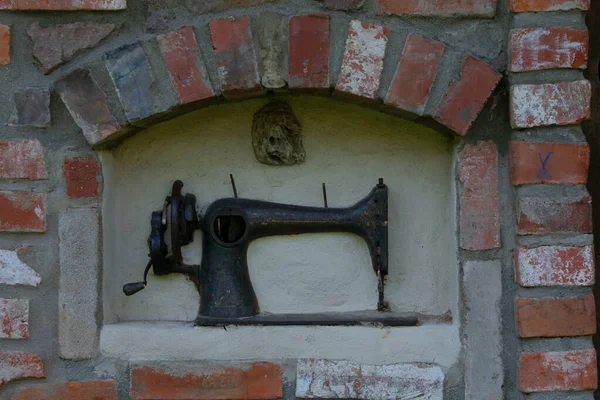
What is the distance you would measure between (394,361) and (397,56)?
2.36 feet

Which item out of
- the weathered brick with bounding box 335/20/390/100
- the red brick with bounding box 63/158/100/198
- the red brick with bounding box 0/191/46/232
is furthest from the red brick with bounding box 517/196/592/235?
the red brick with bounding box 0/191/46/232

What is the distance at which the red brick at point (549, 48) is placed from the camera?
167cm

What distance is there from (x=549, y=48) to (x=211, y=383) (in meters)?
1.10

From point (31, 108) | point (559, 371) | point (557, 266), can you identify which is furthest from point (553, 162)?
point (31, 108)

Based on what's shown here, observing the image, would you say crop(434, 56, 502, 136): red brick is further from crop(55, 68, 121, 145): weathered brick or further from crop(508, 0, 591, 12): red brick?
crop(55, 68, 121, 145): weathered brick

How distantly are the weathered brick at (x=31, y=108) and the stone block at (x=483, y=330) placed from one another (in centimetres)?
106

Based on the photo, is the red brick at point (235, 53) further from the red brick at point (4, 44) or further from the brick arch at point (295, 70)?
the red brick at point (4, 44)

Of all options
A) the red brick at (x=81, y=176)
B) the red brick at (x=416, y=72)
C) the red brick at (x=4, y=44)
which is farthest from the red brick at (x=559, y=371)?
the red brick at (x=4, y=44)

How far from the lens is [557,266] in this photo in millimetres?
1678

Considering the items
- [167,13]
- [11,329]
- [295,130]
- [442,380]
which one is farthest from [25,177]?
[442,380]

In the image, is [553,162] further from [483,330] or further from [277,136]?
[277,136]

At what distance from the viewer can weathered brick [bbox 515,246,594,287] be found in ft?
5.50

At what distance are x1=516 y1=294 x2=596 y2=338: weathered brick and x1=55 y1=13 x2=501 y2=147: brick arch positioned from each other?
0.44 metres

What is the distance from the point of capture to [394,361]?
1.76 m
